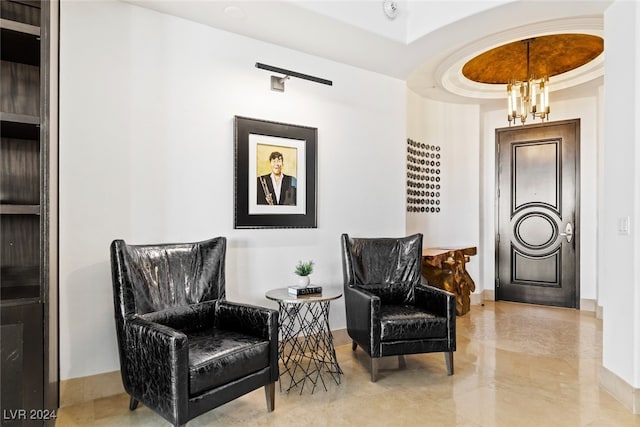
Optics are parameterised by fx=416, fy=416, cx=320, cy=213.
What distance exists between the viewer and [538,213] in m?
5.34

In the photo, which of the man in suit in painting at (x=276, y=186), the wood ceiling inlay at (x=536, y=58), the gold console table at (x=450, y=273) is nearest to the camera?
the man in suit in painting at (x=276, y=186)

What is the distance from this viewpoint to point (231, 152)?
10.4ft

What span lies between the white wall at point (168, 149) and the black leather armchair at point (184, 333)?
35 centimetres

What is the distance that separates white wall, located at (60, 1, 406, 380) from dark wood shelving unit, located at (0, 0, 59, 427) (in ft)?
0.93

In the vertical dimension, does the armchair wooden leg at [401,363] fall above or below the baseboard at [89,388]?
below

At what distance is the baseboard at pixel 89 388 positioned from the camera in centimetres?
254

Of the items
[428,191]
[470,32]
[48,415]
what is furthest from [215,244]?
[428,191]

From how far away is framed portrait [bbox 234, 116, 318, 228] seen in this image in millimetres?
3213

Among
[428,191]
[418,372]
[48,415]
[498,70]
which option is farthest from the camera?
[428,191]

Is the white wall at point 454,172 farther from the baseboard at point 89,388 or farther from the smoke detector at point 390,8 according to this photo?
the baseboard at point 89,388

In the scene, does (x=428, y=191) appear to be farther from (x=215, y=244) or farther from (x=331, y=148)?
(x=215, y=244)

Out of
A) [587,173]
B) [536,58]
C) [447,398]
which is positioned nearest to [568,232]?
[587,173]

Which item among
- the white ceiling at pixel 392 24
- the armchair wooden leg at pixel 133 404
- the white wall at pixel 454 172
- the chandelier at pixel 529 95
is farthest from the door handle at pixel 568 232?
the armchair wooden leg at pixel 133 404

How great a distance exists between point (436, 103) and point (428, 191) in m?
1.14
